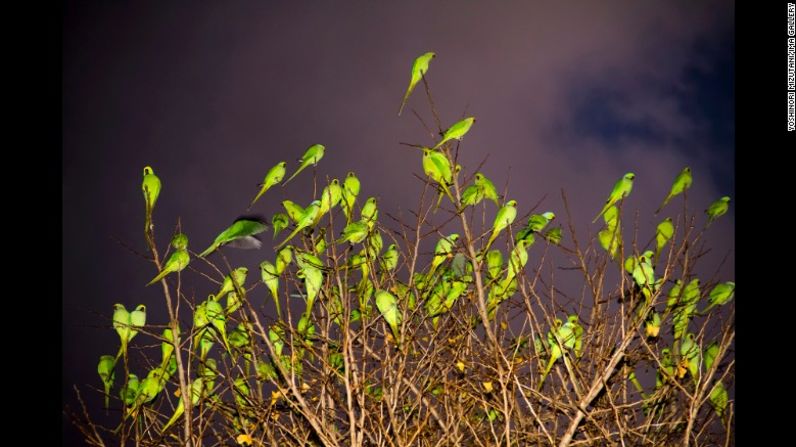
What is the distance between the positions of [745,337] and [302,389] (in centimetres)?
129

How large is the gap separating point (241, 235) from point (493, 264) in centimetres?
87

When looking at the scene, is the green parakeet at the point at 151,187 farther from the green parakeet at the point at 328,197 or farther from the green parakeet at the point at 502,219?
the green parakeet at the point at 502,219

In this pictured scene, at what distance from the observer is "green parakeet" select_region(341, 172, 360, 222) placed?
208 centimetres

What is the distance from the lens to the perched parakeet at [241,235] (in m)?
1.94

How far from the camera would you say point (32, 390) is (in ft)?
5.43

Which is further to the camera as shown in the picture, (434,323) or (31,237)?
(434,323)

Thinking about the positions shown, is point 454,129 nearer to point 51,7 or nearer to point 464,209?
point 464,209

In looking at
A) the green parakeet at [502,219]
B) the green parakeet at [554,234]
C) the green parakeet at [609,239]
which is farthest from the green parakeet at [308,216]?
the green parakeet at [609,239]

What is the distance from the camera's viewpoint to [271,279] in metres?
2.04

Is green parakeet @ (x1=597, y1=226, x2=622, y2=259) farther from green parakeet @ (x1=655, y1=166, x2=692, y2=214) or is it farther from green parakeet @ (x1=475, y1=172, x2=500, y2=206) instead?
green parakeet @ (x1=475, y1=172, x2=500, y2=206)

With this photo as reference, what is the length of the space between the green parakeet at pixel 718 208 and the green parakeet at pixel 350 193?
45.1 inches

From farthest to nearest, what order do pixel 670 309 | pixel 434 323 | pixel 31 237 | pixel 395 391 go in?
pixel 434 323, pixel 670 309, pixel 395 391, pixel 31 237

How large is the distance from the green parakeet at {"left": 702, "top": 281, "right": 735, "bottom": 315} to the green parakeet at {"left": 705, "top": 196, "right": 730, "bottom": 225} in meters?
0.22

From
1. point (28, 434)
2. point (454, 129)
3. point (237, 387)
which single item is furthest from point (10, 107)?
point (454, 129)
